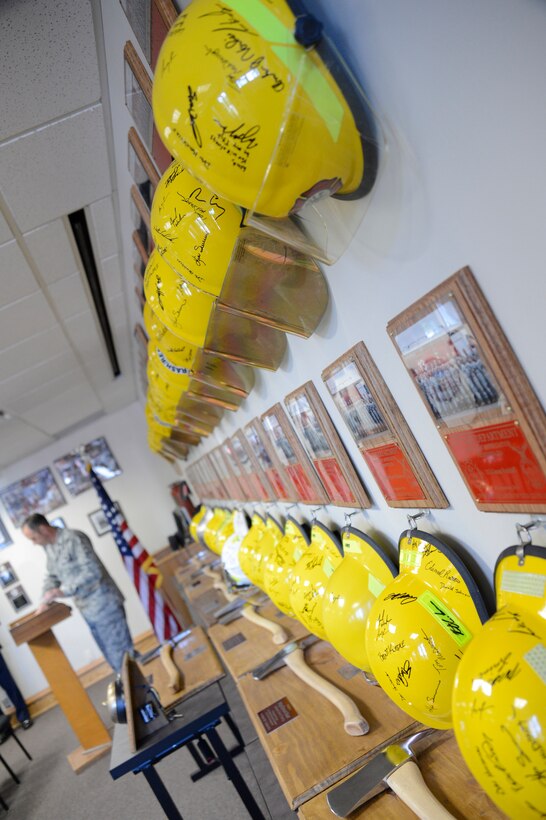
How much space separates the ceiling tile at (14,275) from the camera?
2.62 meters

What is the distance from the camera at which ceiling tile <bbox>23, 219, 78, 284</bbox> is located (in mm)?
2598

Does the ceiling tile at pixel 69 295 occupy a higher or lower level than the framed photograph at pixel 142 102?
higher

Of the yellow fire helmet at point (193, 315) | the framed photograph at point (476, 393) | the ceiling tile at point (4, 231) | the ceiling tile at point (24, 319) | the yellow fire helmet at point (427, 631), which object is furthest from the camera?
the ceiling tile at point (24, 319)

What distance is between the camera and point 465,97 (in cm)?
72

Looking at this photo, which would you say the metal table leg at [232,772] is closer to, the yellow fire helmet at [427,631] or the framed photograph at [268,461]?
the framed photograph at [268,461]

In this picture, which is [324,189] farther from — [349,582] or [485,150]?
[349,582]

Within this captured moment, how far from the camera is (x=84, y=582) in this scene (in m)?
4.87

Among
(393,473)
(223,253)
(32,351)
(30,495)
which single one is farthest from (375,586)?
(30,495)

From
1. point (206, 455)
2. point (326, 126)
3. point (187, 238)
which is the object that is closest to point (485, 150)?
point (326, 126)

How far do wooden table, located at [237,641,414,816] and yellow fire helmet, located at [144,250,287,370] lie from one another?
3.20 ft

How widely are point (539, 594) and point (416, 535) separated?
1.40 feet

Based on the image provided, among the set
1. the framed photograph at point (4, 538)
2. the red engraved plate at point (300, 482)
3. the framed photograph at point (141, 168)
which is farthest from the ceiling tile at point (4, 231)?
the framed photograph at point (4, 538)

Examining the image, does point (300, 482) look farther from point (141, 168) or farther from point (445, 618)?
point (141, 168)

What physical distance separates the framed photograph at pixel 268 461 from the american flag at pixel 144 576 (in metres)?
3.64
